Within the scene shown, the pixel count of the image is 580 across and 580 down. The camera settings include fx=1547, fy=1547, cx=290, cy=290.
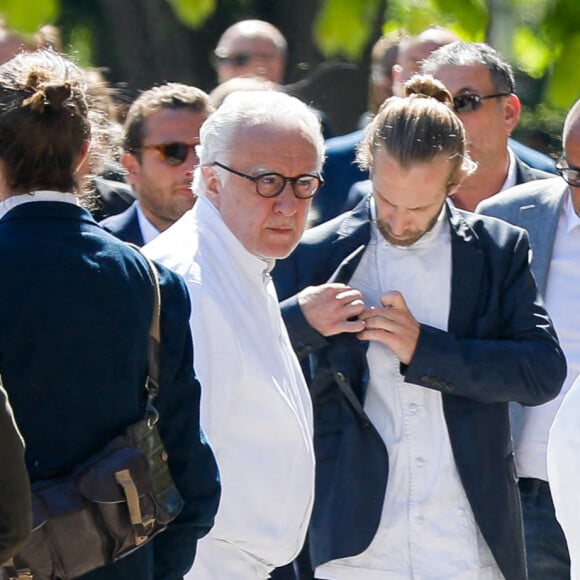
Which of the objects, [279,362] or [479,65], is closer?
[279,362]

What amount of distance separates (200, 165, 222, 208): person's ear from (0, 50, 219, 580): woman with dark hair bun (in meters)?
0.65

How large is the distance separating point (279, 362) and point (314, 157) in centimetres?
55

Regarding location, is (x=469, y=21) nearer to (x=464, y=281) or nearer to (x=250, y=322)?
(x=250, y=322)

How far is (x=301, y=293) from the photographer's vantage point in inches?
167

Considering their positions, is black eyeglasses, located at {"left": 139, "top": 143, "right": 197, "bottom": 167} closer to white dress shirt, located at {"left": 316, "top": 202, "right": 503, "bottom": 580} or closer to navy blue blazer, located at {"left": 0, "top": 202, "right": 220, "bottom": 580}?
white dress shirt, located at {"left": 316, "top": 202, "right": 503, "bottom": 580}

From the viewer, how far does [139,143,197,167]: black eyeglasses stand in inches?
214

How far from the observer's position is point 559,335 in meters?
4.95

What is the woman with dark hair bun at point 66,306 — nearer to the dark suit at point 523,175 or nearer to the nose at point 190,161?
the nose at point 190,161

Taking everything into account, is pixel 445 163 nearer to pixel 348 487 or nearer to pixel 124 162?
pixel 348 487

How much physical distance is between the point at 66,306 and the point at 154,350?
9.4 inches

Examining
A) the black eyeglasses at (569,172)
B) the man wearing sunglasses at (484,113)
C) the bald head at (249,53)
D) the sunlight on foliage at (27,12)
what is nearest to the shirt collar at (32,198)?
the sunlight on foliage at (27,12)

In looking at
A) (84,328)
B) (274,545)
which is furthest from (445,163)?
(84,328)

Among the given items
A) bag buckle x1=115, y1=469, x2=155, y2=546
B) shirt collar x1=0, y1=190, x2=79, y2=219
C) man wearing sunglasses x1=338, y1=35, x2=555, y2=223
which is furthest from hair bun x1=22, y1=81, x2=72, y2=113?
man wearing sunglasses x1=338, y1=35, x2=555, y2=223

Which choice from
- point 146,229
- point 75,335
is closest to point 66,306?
point 75,335
